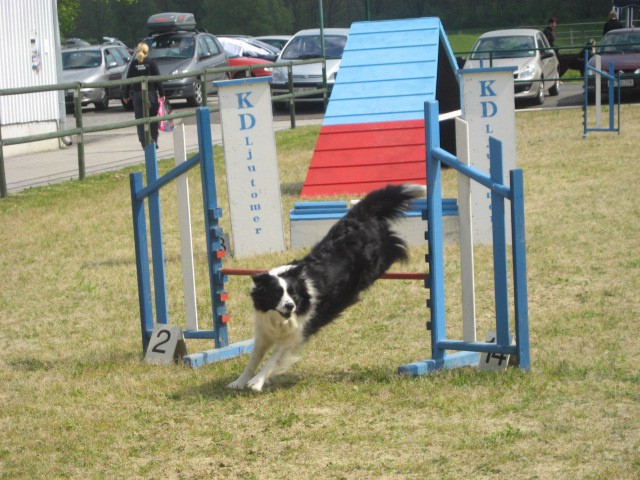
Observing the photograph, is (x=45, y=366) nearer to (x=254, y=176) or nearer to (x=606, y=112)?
(x=254, y=176)

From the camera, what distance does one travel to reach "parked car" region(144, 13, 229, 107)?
24.5 m

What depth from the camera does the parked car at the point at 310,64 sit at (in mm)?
22984

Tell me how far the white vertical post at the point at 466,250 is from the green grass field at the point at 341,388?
0.29 meters

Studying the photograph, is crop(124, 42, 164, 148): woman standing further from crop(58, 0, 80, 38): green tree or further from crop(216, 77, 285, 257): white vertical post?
crop(58, 0, 80, 38): green tree

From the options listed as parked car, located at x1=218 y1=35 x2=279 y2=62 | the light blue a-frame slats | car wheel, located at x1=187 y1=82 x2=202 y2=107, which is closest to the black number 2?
the light blue a-frame slats

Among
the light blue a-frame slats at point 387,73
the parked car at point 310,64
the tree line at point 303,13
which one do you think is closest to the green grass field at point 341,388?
the light blue a-frame slats at point 387,73

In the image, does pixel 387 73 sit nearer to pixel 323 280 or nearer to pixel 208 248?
pixel 208 248

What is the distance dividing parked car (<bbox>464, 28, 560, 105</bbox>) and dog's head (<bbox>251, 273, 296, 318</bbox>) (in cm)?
1703

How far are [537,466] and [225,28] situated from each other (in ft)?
179

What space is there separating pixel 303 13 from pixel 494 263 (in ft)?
193

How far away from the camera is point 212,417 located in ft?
17.7

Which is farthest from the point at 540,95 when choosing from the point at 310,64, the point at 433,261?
the point at 433,261

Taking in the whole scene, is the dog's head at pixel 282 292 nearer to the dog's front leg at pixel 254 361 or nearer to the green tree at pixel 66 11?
the dog's front leg at pixel 254 361

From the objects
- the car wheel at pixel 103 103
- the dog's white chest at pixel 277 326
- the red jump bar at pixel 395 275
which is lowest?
the dog's white chest at pixel 277 326
